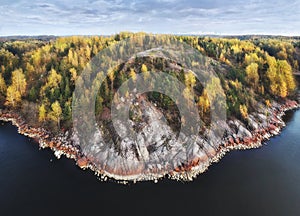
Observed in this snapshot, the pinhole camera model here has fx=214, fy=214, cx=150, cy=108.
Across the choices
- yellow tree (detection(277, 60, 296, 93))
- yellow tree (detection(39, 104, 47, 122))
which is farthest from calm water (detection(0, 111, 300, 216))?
yellow tree (detection(277, 60, 296, 93))

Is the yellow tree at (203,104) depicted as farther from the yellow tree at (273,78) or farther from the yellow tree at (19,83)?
the yellow tree at (19,83)

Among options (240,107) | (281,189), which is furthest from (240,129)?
(281,189)

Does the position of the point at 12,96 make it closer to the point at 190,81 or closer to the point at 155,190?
the point at 190,81

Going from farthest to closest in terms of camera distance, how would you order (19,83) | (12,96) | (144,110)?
(19,83) < (12,96) < (144,110)

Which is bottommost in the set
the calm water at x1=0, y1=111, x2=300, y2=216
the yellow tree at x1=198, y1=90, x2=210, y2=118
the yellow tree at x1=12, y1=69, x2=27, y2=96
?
the calm water at x1=0, y1=111, x2=300, y2=216

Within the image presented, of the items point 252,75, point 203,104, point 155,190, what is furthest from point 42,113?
point 252,75

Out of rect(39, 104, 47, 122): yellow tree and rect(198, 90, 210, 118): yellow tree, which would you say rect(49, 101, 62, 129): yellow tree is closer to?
rect(39, 104, 47, 122): yellow tree

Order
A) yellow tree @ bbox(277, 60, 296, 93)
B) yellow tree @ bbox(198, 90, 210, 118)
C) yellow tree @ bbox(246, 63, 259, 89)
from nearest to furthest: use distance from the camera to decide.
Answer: yellow tree @ bbox(198, 90, 210, 118) < yellow tree @ bbox(246, 63, 259, 89) < yellow tree @ bbox(277, 60, 296, 93)
